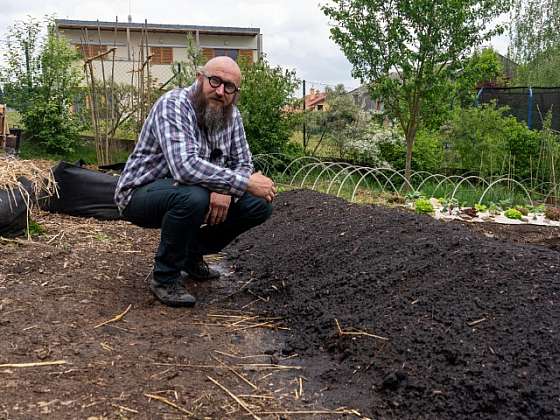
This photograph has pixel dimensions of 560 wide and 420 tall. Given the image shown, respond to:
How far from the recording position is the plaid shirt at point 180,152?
273cm

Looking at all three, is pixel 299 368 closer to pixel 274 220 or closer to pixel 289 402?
pixel 289 402

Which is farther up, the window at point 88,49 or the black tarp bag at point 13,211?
the window at point 88,49

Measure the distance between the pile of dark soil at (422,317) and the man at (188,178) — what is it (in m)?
0.54

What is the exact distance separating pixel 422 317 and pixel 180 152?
131 cm

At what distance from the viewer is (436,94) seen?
7.20 metres

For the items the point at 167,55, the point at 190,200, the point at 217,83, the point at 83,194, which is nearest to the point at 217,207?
the point at 190,200

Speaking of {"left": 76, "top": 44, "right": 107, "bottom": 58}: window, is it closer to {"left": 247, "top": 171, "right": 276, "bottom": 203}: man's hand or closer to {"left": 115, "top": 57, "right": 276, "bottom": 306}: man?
{"left": 115, "top": 57, "right": 276, "bottom": 306}: man

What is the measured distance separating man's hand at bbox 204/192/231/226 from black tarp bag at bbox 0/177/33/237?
5.65ft

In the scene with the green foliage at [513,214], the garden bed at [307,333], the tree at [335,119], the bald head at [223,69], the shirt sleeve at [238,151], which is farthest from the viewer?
the tree at [335,119]

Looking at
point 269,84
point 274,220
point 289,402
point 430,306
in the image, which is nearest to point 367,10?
point 269,84

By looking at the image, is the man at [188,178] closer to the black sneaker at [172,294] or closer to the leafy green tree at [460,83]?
the black sneaker at [172,294]

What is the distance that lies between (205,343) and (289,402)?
58 cm

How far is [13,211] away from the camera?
12.6ft

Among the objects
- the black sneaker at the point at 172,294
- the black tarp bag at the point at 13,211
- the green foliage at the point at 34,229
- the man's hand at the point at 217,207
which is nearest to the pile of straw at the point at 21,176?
the black tarp bag at the point at 13,211
